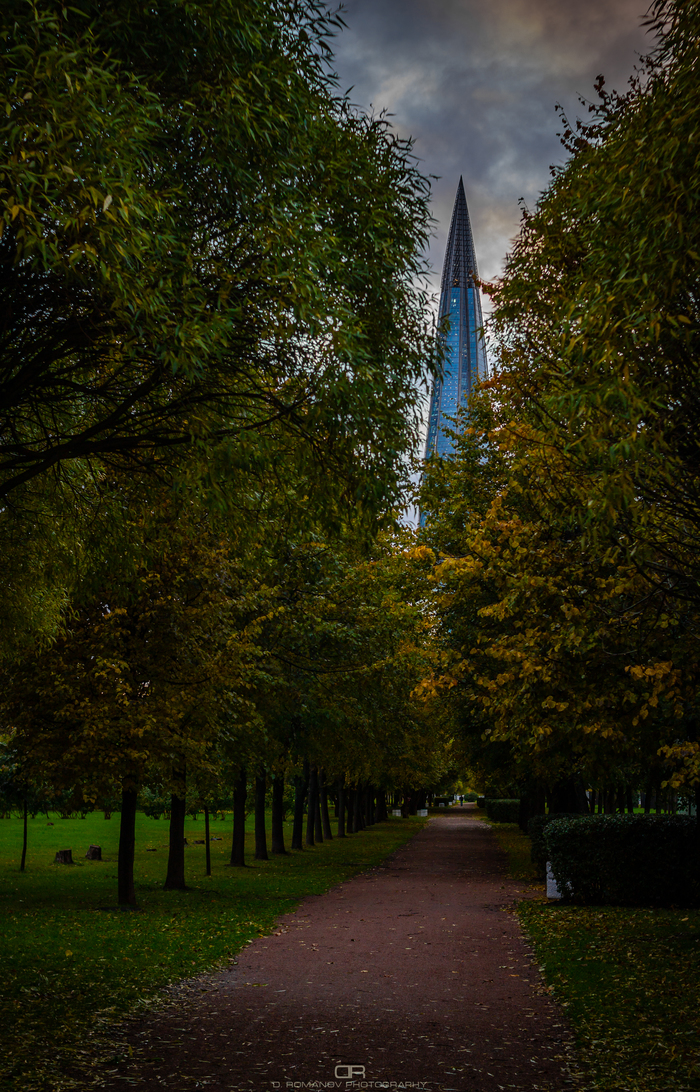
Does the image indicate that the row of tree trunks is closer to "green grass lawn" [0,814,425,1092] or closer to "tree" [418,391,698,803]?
"green grass lawn" [0,814,425,1092]

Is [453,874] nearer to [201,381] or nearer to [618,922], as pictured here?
[618,922]

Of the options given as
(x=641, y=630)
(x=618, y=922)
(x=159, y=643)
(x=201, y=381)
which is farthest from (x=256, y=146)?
(x=618, y=922)

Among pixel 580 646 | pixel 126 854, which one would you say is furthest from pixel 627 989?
pixel 126 854

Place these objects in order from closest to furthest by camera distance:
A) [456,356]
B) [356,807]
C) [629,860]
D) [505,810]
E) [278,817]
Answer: [629,860]
[278,817]
[356,807]
[505,810]
[456,356]

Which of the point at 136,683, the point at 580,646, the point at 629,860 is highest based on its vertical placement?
the point at 136,683

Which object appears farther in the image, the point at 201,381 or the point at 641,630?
the point at 641,630

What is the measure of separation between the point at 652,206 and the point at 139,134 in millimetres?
2941

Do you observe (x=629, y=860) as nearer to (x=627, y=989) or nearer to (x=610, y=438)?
(x=627, y=989)

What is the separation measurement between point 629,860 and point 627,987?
7.37m

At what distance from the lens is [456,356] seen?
2963 inches

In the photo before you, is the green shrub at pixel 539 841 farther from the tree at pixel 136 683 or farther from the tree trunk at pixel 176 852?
the tree at pixel 136 683

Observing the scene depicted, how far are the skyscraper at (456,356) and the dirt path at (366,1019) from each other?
5.33 metres

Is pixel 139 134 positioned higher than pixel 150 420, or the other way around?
pixel 139 134

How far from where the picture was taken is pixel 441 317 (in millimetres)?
7383
